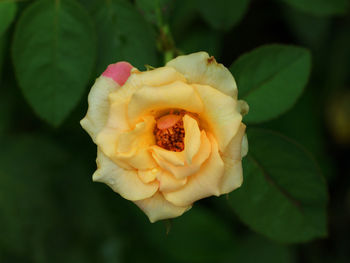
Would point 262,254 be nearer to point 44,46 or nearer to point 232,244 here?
point 232,244

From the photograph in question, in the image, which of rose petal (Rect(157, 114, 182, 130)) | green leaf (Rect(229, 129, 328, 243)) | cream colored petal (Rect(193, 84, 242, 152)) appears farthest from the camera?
green leaf (Rect(229, 129, 328, 243))

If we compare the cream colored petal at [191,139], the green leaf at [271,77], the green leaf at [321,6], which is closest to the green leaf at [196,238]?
the green leaf at [271,77]

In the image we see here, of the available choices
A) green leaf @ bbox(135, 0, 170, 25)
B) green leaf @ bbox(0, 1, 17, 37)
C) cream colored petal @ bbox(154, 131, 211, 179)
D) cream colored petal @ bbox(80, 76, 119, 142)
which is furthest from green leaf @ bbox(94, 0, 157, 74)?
cream colored petal @ bbox(154, 131, 211, 179)

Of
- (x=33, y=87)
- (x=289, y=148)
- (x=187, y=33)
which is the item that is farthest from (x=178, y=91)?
(x=187, y=33)

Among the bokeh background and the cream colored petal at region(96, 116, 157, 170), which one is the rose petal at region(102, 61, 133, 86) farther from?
the bokeh background

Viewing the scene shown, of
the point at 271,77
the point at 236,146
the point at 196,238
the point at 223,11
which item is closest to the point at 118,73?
the point at 236,146

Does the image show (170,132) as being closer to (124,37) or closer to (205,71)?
(205,71)

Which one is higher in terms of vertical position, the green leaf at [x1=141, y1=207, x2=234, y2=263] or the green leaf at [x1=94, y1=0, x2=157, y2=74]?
the green leaf at [x1=94, y1=0, x2=157, y2=74]
